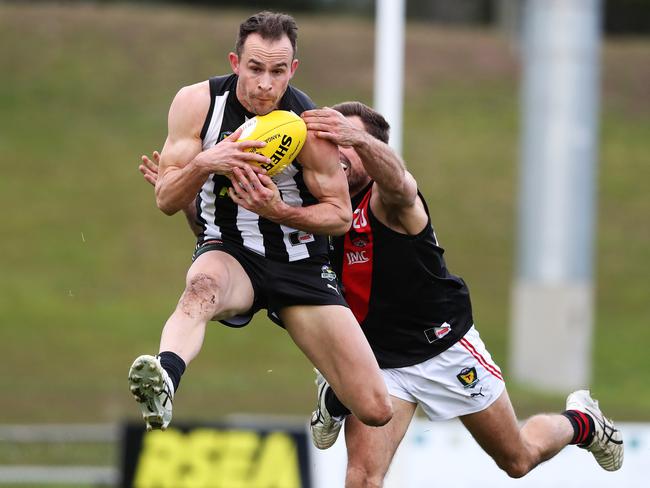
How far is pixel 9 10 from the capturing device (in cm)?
3559

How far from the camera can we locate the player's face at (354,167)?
7266mm

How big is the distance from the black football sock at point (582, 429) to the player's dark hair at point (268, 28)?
3021 mm

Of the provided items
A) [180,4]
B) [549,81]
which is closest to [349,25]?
[180,4]

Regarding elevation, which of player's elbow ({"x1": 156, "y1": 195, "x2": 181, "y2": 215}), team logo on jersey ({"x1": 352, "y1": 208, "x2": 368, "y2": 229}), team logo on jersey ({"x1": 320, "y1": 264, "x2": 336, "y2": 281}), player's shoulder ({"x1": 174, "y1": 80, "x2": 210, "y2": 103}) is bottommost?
team logo on jersey ({"x1": 320, "y1": 264, "x2": 336, "y2": 281})

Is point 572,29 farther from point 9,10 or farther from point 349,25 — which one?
point 9,10

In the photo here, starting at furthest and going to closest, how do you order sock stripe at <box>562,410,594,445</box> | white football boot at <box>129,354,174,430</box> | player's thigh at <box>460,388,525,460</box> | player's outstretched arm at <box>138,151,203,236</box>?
sock stripe at <box>562,410,594,445</box> → player's thigh at <box>460,388,525,460</box> → player's outstretched arm at <box>138,151,203,236</box> → white football boot at <box>129,354,174,430</box>

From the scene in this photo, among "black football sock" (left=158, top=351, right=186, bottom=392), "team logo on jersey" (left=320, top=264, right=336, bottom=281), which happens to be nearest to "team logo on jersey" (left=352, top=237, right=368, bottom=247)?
"team logo on jersey" (left=320, top=264, right=336, bottom=281)

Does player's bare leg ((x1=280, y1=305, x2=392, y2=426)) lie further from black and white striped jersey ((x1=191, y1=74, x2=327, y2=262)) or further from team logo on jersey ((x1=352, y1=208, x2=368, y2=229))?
team logo on jersey ((x1=352, y1=208, x2=368, y2=229))

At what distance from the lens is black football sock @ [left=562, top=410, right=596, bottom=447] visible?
811 cm

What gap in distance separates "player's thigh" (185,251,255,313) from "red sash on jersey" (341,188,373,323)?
81cm

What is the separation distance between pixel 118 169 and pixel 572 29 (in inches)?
554

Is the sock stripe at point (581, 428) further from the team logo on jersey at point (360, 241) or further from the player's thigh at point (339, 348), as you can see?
the team logo on jersey at point (360, 241)

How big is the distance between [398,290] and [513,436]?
3.76 feet

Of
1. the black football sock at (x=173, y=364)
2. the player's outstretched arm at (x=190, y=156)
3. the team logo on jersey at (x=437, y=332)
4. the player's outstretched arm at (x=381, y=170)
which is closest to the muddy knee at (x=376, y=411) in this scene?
the team logo on jersey at (x=437, y=332)
